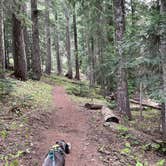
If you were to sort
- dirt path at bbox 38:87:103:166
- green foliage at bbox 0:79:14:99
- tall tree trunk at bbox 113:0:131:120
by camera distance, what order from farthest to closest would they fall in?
tall tree trunk at bbox 113:0:131:120 < green foliage at bbox 0:79:14:99 < dirt path at bbox 38:87:103:166

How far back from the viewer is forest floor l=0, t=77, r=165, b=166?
6.33 m

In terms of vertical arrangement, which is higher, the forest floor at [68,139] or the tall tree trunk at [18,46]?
the tall tree trunk at [18,46]

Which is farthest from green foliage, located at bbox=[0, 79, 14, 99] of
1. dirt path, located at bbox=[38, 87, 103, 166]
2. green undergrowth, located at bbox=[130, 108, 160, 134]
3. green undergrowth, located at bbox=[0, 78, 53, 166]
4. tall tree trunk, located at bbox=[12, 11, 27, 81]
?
green undergrowth, located at bbox=[130, 108, 160, 134]

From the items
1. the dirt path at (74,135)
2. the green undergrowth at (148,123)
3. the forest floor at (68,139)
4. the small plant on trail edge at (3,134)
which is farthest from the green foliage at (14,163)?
the green undergrowth at (148,123)

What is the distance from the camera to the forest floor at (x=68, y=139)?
633cm

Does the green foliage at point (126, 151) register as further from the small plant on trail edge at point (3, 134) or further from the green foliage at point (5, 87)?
the green foliage at point (5, 87)

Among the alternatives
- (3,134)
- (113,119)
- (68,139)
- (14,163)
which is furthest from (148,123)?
(14,163)

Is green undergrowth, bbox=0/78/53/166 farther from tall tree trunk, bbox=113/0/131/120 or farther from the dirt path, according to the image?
tall tree trunk, bbox=113/0/131/120

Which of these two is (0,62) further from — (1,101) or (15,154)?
(15,154)

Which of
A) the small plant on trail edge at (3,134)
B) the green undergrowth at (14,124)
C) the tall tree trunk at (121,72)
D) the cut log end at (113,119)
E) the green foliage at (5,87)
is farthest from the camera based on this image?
the tall tree trunk at (121,72)

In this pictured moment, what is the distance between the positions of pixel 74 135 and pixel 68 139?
1.66 ft

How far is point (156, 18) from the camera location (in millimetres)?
6754

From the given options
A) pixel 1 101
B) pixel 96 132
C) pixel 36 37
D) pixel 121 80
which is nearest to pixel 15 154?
pixel 96 132

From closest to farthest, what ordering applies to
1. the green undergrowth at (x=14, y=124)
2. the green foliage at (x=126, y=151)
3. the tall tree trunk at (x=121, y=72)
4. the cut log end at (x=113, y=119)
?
1. the green undergrowth at (x=14, y=124)
2. the green foliage at (x=126, y=151)
3. the cut log end at (x=113, y=119)
4. the tall tree trunk at (x=121, y=72)
